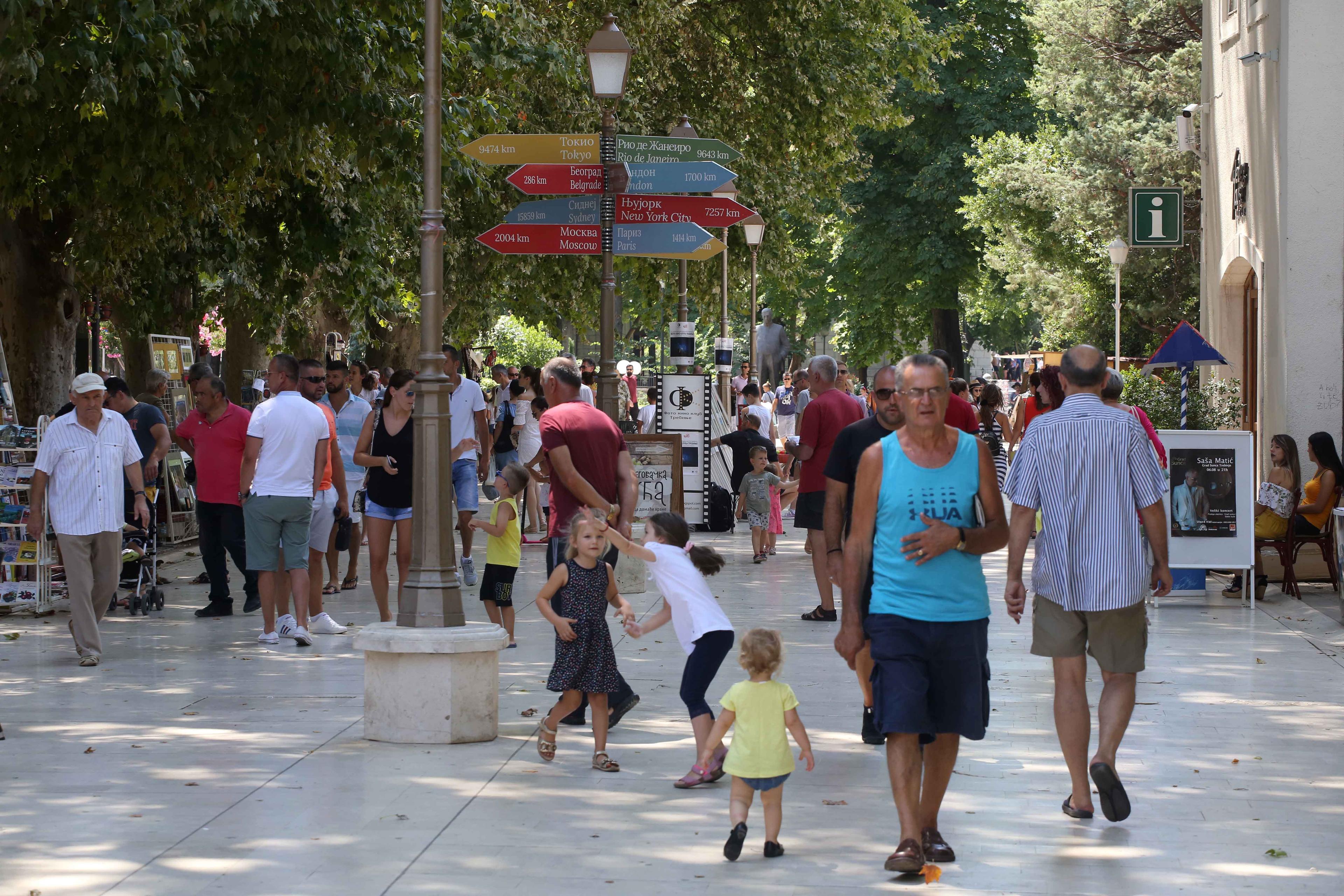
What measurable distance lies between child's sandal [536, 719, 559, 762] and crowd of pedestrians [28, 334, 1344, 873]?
0.01 metres

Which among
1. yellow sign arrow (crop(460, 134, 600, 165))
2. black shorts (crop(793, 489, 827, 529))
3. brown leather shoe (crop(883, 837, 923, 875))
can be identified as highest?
yellow sign arrow (crop(460, 134, 600, 165))

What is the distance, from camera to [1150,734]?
7.84m

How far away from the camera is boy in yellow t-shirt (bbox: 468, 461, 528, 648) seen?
9.19 metres

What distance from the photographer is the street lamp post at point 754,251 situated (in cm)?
2422

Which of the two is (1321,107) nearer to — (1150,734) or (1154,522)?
(1150,734)

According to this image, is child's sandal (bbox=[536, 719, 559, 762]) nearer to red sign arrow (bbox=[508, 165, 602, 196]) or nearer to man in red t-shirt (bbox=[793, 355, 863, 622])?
man in red t-shirt (bbox=[793, 355, 863, 622])

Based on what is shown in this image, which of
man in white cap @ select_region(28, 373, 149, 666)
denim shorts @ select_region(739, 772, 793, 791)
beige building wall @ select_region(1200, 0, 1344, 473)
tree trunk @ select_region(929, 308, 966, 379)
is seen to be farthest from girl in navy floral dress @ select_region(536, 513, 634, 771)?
tree trunk @ select_region(929, 308, 966, 379)

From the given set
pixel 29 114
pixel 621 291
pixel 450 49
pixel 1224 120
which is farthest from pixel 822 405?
pixel 621 291

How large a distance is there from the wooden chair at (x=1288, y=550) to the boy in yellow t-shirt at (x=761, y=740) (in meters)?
8.60

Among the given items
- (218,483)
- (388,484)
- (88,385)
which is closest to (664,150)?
(388,484)

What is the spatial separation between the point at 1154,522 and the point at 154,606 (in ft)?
28.0

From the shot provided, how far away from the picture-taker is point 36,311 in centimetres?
1487

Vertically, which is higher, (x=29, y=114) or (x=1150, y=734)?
(x=29, y=114)

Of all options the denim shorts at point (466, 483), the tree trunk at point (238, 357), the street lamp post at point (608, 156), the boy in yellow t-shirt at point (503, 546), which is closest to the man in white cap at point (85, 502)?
the boy in yellow t-shirt at point (503, 546)
